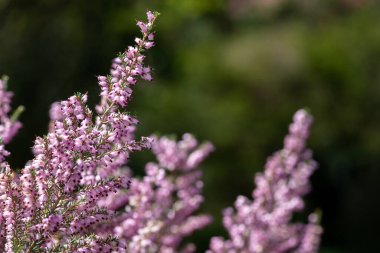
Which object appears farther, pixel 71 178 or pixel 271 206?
pixel 271 206

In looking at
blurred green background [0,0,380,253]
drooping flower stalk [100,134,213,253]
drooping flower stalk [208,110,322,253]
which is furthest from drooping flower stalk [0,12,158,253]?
blurred green background [0,0,380,253]

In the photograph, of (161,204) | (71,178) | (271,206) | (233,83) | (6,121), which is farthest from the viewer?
(233,83)

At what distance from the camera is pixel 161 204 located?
6770mm

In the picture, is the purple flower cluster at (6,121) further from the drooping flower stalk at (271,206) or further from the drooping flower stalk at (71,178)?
the drooping flower stalk at (271,206)

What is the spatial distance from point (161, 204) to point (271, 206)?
1.18 metres

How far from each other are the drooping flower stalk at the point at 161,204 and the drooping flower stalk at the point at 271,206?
14.9 inches

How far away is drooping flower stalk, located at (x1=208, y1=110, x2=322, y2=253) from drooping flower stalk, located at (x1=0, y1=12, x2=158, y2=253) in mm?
3204

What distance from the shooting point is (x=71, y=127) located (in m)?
3.79

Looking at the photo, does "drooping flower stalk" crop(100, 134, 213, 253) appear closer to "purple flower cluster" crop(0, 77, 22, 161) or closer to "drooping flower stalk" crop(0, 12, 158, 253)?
"purple flower cluster" crop(0, 77, 22, 161)

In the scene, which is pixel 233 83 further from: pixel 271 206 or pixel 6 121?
pixel 6 121

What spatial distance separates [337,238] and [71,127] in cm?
1639

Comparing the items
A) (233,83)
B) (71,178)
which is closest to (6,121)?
(71,178)

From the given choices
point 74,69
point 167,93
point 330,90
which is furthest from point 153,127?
point 330,90

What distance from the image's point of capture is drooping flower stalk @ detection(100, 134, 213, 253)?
562 centimetres
